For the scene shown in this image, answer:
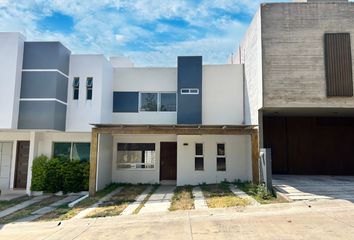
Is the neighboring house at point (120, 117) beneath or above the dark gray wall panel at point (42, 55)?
beneath

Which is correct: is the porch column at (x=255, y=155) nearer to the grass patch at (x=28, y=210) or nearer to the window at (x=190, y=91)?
the window at (x=190, y=91)

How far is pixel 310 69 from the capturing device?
9.91 metres

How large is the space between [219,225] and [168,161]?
296 inches

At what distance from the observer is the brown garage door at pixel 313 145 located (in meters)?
13.9

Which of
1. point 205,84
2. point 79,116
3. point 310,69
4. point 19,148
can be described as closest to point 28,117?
point 79,116

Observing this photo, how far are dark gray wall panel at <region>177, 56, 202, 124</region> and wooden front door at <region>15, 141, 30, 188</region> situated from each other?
7980 millimetres

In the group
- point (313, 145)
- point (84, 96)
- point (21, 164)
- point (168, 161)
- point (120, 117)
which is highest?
point (84, 96)

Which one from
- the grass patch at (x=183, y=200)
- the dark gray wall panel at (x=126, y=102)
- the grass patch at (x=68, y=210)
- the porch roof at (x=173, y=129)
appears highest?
the dark gray wall panel at (x=126, y=102)

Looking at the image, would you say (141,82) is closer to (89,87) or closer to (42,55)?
(89,87)

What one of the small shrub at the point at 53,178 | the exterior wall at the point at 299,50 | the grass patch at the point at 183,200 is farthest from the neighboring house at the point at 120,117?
the exterior wall at the point at 299,50

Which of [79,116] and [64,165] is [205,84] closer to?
[79,116]

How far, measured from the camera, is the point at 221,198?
29.8ft

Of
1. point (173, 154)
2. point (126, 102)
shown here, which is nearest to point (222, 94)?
point (173, 154)

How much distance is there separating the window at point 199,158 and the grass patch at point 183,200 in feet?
4.85
